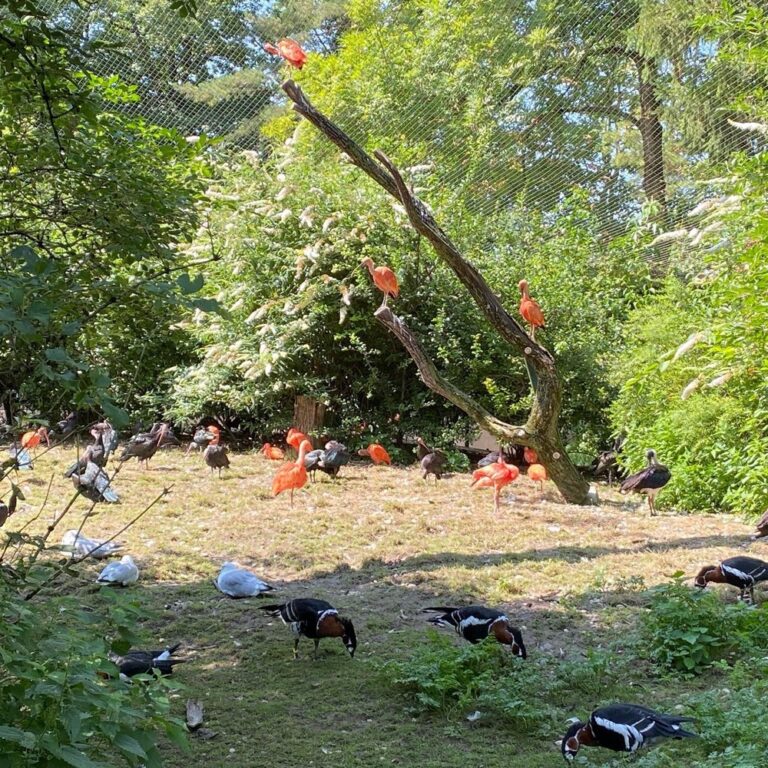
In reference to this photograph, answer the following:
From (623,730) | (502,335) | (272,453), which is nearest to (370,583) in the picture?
(502,335)

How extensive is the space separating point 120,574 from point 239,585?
28.7 inches

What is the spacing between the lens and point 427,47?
1532cm

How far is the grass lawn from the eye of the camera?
13.0 ft

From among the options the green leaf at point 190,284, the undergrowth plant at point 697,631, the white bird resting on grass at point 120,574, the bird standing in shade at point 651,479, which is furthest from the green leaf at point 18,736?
the bird standing in shade at point 651,479

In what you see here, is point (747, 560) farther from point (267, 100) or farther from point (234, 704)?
point (267, 100)

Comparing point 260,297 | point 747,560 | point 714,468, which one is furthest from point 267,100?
point 747,560

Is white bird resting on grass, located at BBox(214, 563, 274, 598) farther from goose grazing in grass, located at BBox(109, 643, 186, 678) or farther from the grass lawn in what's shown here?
goose grazing in grass, located at BBox(109, 643, 186, 678)

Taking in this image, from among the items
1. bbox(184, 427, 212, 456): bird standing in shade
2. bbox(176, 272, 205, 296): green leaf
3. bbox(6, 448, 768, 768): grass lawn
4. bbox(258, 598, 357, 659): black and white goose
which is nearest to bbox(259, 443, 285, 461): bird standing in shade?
bbox(6, 448, 768, 768): grass lawn

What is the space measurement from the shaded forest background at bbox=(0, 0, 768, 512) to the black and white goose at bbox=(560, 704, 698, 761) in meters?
2.97

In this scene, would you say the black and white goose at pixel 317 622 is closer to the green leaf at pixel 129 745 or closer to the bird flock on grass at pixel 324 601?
the bird flock on grass at pixel 324 601

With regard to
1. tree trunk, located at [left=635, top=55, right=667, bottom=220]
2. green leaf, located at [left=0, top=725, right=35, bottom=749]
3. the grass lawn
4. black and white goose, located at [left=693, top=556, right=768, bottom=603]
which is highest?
tree trunk, located at [left=635, top=55, right=667, bottom=220]

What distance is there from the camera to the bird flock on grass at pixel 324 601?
3.46m

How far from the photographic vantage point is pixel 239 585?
18.7 ft

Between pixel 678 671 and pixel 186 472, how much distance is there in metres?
6.18
